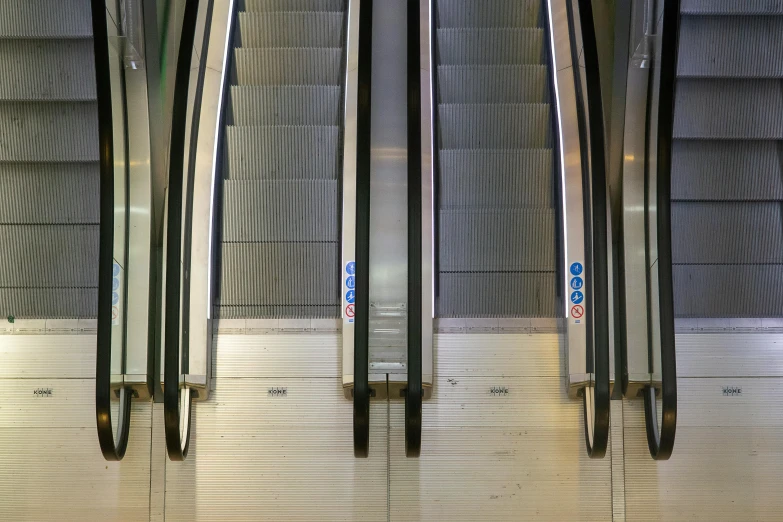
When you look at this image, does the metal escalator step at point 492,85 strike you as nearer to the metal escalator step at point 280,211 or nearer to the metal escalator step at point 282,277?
the metal escalator step at point 280,211

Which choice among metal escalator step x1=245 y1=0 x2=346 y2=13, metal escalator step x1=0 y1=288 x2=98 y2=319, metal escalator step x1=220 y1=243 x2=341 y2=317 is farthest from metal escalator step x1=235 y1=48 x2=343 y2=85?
metal escalator step x1=0 y1=288 x2=98 y2=319

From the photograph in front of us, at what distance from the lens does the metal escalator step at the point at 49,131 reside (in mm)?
5695

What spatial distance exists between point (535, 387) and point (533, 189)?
52.8 inches

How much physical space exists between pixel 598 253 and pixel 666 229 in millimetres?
395

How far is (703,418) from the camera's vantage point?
17.8ft

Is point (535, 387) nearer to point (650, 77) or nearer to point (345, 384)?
point (345, 384)

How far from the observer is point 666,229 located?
184 inches

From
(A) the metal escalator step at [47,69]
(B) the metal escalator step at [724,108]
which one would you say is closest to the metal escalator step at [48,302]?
(A) the metal escalator step at [47,69]

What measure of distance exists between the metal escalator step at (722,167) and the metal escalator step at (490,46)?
1226 mm

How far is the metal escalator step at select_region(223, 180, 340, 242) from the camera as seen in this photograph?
568 cm

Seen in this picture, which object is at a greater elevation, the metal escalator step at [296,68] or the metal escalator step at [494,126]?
the metal escalator step at [296,68]

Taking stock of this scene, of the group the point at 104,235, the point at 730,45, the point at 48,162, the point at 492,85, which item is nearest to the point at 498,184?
the point at 492,85

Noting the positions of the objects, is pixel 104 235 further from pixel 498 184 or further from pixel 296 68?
pixel 498 184

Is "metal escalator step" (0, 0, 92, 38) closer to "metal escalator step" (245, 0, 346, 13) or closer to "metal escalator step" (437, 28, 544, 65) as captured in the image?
"metal escalator step" (245, 0, 346, 13)
